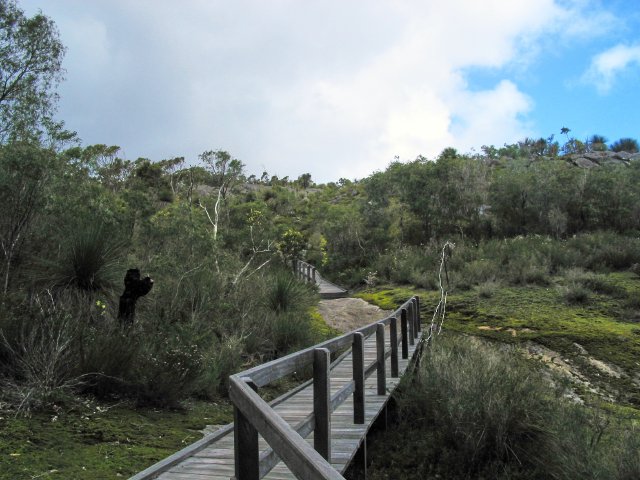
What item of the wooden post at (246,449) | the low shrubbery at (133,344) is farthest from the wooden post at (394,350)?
the wooden post at (246,449)

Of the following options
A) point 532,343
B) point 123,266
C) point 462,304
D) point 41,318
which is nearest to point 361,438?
point 41,318

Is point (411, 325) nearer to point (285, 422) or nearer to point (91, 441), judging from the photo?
point (91, 441)

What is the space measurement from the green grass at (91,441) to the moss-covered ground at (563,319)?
8.07 metres

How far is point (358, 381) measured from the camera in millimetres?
5699

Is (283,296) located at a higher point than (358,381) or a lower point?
higher

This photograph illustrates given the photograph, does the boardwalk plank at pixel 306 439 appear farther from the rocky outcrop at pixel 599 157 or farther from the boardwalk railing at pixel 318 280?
the rocky outcrop at pixel 599 157

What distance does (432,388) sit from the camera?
697 centimetres

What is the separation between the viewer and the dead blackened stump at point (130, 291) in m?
7.79

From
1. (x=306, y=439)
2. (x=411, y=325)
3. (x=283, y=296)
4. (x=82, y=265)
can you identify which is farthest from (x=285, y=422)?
(x=283, y=296)

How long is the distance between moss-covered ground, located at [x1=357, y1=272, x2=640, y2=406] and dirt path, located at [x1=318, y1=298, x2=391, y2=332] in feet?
1.89

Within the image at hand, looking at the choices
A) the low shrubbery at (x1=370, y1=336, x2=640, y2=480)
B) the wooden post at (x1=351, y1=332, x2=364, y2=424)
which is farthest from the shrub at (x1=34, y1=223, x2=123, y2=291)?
the low shrubbery at (x1=370, y1=336, x2=640, y2=480)

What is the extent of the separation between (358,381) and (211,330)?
4.76 meters

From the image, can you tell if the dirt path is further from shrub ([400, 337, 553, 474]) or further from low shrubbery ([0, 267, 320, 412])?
shrub ([400, 337, 553, 474])

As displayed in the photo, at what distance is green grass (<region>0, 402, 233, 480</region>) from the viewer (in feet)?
14.0
